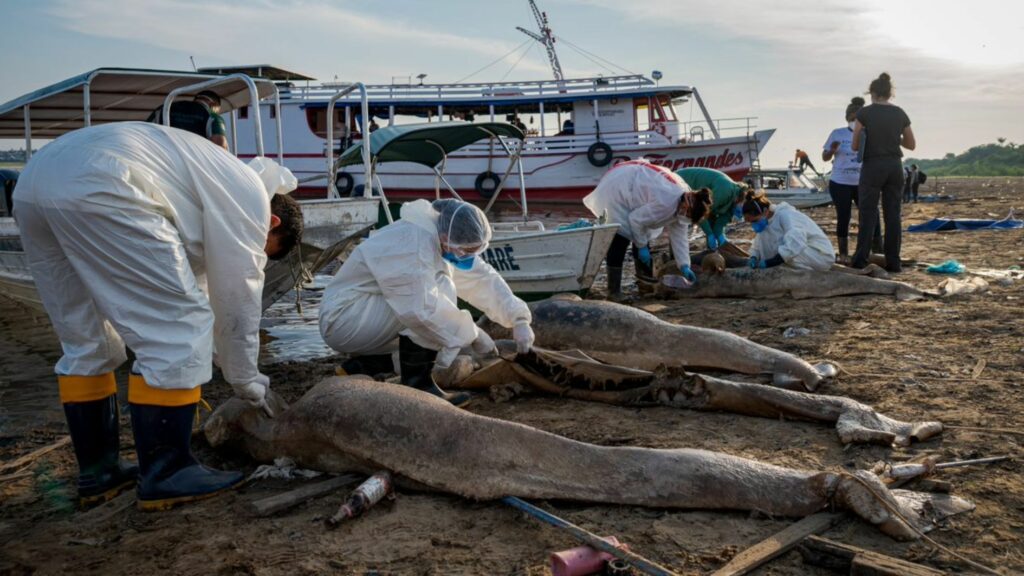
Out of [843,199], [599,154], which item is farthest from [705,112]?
[843,199]

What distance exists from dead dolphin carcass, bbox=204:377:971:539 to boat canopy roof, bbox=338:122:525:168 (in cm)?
612

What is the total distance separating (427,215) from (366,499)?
6.81ft

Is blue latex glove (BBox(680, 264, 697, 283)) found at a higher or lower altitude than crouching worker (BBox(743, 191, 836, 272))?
lower

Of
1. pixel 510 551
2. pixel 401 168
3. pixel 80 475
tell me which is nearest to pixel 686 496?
pixel 510 551

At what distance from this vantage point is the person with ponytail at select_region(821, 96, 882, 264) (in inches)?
418

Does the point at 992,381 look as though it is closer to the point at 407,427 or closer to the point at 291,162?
the point at 407,427

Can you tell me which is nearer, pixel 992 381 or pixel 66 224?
pixel 66 224

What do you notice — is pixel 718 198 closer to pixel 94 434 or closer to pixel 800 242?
pixel 800 242

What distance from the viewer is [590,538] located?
318cm

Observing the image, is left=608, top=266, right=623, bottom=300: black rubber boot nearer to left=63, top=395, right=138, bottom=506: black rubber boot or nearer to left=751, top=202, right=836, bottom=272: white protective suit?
left=751, top=202, right=836, bottom=272: white protective suit

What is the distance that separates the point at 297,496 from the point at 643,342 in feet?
9.90

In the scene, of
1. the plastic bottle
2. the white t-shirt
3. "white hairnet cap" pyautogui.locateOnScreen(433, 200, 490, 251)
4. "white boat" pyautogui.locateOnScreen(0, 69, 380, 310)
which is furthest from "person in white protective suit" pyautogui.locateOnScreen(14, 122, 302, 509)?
the white t-shirt

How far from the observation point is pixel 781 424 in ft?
15.7

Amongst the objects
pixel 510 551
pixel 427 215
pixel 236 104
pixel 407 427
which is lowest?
pixel 510 551
